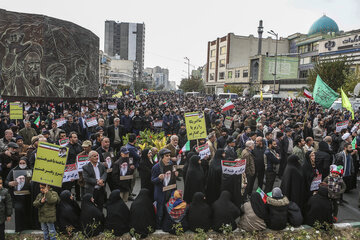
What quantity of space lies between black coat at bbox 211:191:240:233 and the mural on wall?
2524 cm

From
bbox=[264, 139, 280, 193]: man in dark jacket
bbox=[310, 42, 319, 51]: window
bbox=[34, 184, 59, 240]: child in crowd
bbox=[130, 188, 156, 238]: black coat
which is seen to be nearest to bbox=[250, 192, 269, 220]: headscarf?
bbox=[264, 139, 280, 193]: man in dark jacket

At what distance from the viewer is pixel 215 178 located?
6.28m

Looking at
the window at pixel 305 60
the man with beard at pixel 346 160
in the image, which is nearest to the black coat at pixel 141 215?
the man with beard at pixel 346 160

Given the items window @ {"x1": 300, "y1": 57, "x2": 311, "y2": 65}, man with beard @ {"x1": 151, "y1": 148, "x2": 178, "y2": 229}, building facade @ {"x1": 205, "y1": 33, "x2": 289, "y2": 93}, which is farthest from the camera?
building facade @ {"x1": 205, "y1": 33, "x2": 289, "y2": 93}

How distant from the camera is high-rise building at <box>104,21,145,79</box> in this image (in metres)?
162

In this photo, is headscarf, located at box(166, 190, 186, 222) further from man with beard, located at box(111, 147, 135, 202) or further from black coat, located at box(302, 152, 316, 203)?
black coat, located at box(302, 152, 316, 203)

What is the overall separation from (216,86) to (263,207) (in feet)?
255

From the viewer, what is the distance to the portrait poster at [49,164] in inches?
188

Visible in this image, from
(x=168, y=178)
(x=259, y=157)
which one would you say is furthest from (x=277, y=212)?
(x=168, y=178)

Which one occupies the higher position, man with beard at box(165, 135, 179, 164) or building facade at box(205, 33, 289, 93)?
building facade at box(205, 33, 289, 93)

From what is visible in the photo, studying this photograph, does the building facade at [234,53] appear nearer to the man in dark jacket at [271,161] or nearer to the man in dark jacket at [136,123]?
the man in dark jacket at [136,123]

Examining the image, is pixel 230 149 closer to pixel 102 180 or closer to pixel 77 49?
pixel 102 180

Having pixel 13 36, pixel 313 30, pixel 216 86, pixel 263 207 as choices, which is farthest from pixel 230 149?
pixel 216 86

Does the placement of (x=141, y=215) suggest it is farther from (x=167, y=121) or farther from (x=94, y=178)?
(x=167, y=121)
